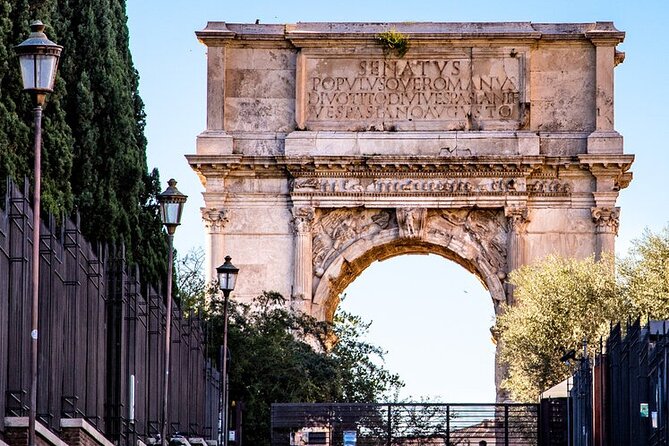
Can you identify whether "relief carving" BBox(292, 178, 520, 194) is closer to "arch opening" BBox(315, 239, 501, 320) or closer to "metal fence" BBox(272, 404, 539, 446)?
"arch opening" BBox(315, 239, 501, 320)

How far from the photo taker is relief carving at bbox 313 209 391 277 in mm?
65938

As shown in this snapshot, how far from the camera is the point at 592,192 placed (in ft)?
213

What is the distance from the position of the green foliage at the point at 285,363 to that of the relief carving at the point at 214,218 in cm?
413

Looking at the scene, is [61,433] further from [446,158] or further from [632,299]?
[446,158]

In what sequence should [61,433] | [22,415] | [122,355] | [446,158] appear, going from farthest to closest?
[446,158] < [122,355] < [61,433] < [22,415]

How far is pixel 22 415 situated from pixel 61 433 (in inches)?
91.4

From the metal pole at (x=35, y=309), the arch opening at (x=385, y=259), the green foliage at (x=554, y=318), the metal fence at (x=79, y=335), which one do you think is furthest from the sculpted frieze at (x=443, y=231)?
the metal pole at (x=35, y=309)

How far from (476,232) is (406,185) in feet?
8.97

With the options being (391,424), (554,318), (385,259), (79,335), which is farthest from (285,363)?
(79,335)

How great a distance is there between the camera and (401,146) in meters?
64.9

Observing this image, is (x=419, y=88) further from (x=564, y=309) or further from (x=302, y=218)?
(x=564, y=309)

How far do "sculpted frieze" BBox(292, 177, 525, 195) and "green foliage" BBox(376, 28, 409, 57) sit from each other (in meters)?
3.90

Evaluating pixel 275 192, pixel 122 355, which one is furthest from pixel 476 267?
pixel 122 355

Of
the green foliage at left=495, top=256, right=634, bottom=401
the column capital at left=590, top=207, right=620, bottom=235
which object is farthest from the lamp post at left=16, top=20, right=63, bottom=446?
the column capital at left=590, top=207, right=620, bottom=235
